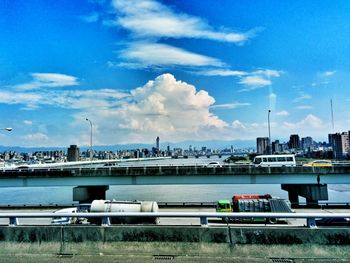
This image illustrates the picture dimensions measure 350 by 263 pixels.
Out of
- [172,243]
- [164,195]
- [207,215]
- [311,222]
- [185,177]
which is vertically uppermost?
[207,215]

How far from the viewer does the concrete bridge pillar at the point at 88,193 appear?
43156mm

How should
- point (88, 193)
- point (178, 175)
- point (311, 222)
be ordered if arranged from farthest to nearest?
point (88, 193), point (178, 175), point (311, 222)

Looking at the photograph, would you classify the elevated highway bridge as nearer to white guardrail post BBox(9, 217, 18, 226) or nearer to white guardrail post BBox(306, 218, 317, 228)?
white guardrail post BBox(9, 217, 18, 226)

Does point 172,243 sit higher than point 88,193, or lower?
higher

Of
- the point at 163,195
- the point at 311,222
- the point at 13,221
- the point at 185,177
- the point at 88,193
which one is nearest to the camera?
the point at 311,222

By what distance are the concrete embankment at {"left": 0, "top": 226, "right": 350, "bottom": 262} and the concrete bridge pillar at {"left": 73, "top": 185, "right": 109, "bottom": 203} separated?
120 ft

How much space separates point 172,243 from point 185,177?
108ft

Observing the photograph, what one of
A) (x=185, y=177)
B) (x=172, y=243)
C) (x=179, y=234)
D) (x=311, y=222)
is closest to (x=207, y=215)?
(x=179, y=234)

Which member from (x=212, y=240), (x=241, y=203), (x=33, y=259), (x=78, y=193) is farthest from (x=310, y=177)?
(x=33, y=259)

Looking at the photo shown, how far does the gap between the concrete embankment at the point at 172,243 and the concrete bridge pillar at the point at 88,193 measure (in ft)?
120

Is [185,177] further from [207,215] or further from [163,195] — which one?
[207,215]

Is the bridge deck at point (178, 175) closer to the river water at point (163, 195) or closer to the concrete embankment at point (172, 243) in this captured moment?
the river water at point (163, 195)

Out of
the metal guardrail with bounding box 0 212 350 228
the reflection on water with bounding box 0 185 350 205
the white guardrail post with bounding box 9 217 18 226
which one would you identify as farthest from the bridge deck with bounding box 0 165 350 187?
the metal guardrail with bounding box 0 212 350 228

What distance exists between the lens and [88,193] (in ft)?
144
